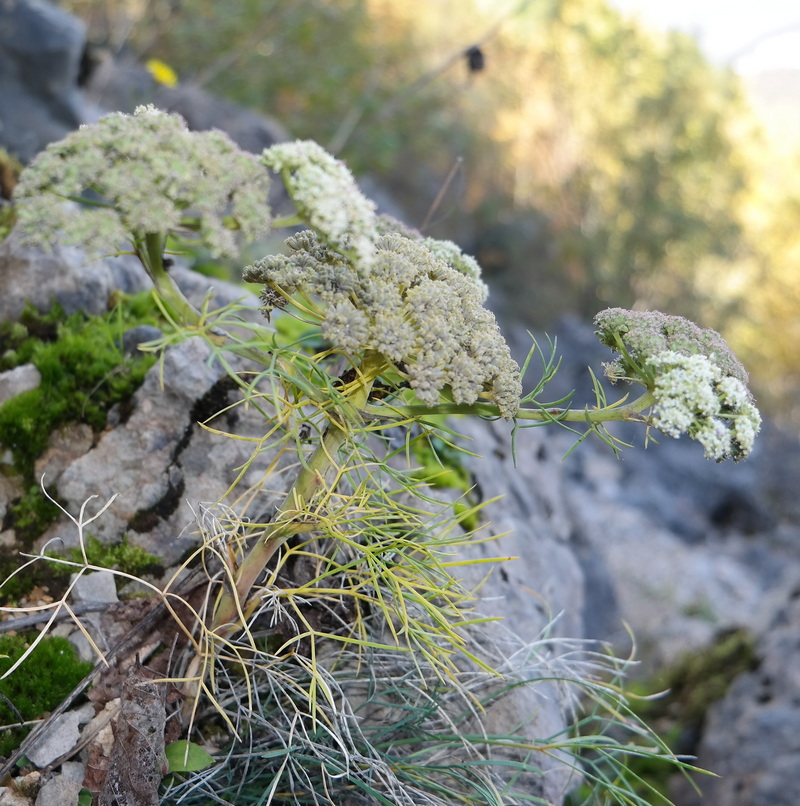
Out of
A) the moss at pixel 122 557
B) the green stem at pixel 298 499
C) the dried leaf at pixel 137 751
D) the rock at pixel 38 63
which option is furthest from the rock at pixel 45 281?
the rock at pixel 38 63

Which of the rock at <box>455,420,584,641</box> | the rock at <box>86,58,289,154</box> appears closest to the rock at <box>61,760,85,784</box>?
the rock at <box>455,420,584,641</box>

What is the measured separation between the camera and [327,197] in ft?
4.90

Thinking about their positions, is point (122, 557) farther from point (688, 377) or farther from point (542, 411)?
point (688, 377)

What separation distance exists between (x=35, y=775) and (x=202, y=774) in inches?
15.7

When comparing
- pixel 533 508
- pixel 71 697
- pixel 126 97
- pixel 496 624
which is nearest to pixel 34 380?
pixel 71 697

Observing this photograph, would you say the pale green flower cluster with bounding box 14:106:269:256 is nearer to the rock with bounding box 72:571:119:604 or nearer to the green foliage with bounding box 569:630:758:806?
the rock with bounding box 72:571:119:604

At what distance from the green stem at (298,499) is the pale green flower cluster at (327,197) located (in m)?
0.27

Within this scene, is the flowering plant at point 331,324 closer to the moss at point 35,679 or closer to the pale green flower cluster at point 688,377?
the pale green flower cluster at point 688,377

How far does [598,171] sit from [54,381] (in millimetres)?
11955

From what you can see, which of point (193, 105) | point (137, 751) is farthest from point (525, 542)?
point (193, 105)

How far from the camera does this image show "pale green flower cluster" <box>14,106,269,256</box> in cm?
144

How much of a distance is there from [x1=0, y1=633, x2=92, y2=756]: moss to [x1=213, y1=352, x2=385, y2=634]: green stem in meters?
0.41

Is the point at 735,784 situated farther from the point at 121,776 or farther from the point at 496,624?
the point at 121,776

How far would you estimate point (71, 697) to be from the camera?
1733mm
